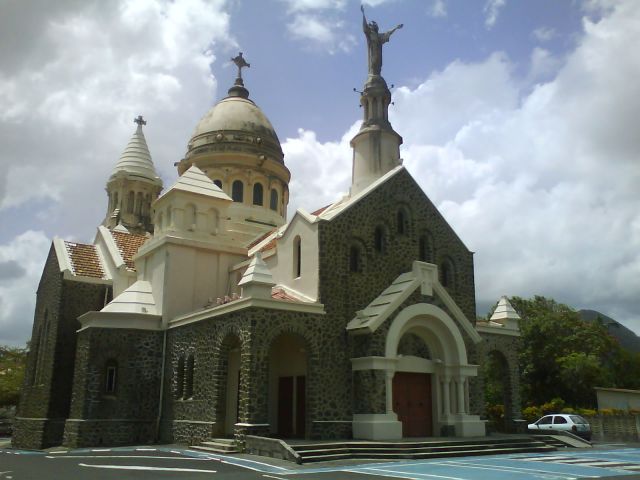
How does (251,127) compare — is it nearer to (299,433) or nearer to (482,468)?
(299,433)

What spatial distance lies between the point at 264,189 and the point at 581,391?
22091mm

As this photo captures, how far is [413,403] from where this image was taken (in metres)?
22.2

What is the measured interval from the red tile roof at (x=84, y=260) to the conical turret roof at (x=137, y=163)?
9.66 metres

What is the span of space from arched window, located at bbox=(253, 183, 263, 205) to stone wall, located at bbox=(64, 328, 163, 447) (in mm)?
11040

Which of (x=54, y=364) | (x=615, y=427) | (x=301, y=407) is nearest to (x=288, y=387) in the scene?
(x=301, y=407)

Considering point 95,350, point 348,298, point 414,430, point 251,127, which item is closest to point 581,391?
point 414,430

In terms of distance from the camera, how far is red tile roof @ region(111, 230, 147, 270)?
1181 inches

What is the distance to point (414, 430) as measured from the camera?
21.8 meters

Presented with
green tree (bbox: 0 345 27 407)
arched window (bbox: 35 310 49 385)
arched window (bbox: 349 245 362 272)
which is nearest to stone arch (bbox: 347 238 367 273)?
arched window (bbox: 349 245 362 272)

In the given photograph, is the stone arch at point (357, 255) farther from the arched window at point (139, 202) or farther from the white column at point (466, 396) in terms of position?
the arched window at point (139, 202)

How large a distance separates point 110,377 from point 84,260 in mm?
8482

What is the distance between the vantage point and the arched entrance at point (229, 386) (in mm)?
20609

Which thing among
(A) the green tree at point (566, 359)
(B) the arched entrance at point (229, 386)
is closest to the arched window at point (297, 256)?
(B) the arched entrance at point (229, 386)

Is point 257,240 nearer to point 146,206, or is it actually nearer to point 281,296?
point 281,296
